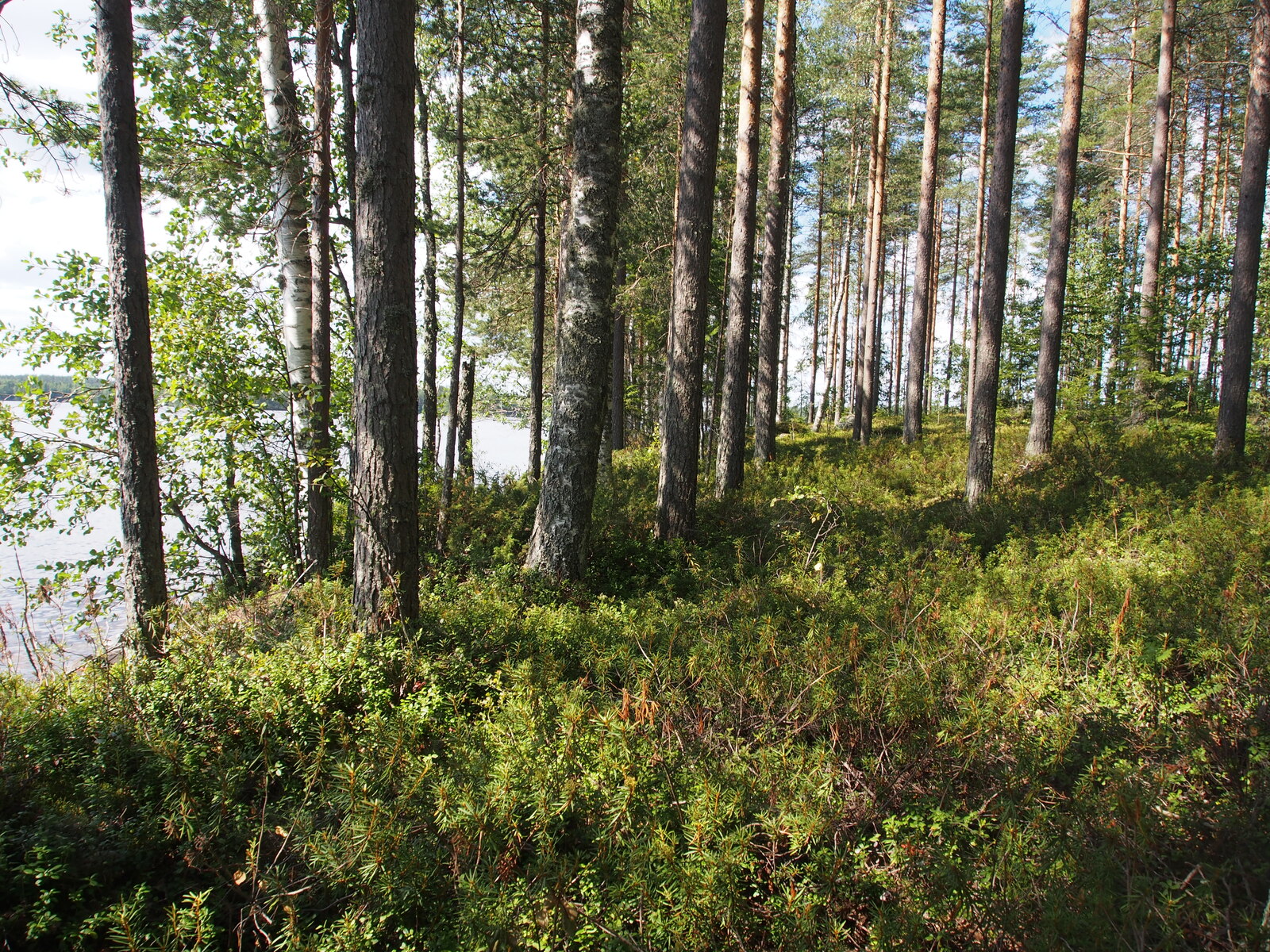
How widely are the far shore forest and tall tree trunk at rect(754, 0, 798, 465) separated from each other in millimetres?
126

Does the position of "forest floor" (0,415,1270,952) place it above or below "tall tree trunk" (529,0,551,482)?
below

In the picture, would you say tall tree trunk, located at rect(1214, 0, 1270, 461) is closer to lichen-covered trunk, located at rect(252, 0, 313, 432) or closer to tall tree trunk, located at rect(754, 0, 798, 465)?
tall tree trunk, located at rect(754, 0, 798, 465)

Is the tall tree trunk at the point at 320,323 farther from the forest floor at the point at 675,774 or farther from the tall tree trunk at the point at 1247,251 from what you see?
the tall tree trunk at the point at 1247,251

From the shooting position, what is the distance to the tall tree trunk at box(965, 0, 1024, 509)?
9.37 metres

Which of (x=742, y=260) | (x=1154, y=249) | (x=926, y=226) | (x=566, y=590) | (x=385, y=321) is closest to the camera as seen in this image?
(x=385, y=321)

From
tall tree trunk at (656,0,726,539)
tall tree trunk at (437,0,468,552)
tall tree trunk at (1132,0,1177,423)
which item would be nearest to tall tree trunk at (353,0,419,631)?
tall tree trunk at (656,0,726,539)

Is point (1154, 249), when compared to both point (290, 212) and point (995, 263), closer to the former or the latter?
point (995, 263)

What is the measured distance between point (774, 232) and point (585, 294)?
30.3 feet

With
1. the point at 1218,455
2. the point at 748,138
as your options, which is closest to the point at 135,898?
→ the point at 748,138

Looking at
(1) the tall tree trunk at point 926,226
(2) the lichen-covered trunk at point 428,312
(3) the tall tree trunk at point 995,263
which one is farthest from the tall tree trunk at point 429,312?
(1) the tall tree trunk at point 926,226

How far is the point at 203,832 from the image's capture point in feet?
9.84

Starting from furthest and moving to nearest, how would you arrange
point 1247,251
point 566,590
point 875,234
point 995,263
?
point 875,234
point 1247,251
point 995,263
point 566,590

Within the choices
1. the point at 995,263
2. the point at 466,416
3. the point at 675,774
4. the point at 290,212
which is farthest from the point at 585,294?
the point at 466,416

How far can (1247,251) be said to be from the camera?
1082 centimetres
